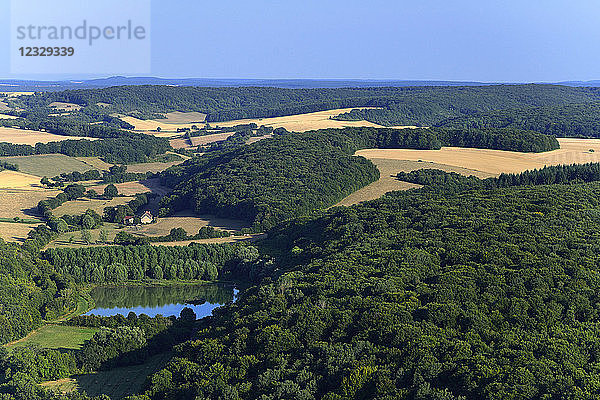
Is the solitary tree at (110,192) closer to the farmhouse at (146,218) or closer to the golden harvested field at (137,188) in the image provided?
the golden harvested field at (137,188)

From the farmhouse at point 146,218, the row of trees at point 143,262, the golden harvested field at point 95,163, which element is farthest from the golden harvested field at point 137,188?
the row of trees at point 143,262

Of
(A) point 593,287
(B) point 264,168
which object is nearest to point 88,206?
(B) point 264,168

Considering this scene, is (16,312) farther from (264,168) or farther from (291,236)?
(264,168)

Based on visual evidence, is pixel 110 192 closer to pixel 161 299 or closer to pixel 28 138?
pixel 161 299

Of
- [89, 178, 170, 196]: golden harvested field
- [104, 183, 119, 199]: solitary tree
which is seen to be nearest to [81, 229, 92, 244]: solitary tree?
[104, 183, 119, 199]: solitary tree

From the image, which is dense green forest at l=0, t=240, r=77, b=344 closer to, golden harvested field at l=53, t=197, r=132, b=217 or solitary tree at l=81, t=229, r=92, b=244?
solitary tree at l=81, t=229, r=92, b=244

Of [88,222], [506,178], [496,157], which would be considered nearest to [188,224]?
[88,222]

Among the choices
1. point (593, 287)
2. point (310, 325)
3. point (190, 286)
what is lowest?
point (190, 286)
